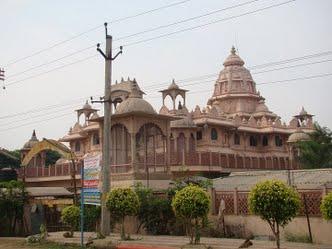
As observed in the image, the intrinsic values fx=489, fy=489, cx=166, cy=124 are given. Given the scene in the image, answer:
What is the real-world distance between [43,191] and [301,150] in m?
16.3

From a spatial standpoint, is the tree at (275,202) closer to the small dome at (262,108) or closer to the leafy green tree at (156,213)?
the leafy green tree at (156,213)

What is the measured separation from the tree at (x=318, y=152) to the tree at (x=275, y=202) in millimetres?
18339

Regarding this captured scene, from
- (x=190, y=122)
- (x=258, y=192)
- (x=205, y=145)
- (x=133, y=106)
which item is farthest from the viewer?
(x=205, y=145)

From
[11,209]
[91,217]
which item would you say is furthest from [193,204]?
[11,209]

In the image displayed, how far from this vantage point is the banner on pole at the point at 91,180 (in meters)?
16.4

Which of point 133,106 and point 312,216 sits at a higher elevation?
point 133,106

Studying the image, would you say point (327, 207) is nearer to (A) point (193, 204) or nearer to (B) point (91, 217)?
(A) point (193, 204)

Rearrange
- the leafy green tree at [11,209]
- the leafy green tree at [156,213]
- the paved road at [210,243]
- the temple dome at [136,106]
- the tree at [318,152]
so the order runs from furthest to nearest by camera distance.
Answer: the tree at [318,152], the leafy green tree at [11,209], the temple dome at [136,106], the leafy green tree at [156,213], the paved road at [210,243]

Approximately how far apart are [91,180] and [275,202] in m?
6.71

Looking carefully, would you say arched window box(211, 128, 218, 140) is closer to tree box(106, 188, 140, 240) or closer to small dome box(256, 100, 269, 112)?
small dome box(256, 100, 269, 112)

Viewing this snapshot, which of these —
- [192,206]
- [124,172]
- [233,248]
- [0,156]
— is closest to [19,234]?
[124,172]

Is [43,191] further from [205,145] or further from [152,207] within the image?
[205,145]

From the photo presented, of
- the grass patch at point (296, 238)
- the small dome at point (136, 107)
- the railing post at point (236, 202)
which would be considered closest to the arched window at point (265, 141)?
the small dome at point (136, 107)

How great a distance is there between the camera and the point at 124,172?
24000 millimetres
